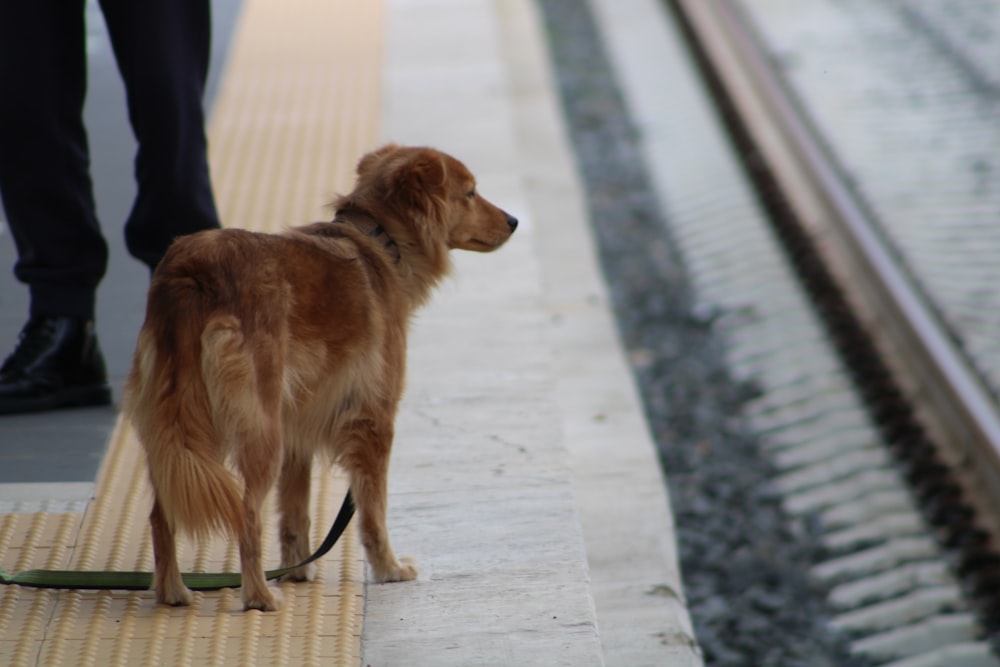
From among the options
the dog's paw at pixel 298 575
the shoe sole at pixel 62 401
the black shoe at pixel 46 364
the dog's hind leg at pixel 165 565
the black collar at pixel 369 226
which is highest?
the black collar at pixel 369 226

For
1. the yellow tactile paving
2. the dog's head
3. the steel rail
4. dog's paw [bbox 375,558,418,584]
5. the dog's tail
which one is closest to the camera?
the dog's tail

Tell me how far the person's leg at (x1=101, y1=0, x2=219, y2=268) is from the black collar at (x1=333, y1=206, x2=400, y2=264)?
2.79 feet

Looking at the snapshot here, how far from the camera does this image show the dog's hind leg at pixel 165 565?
112 inches

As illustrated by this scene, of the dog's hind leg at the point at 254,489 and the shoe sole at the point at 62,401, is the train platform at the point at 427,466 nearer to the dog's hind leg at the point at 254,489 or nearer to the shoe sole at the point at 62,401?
the shoe sole at the point at 62,401

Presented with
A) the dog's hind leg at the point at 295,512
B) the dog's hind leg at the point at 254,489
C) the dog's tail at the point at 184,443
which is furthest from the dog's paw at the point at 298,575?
the dog's tail at the point at 184,443

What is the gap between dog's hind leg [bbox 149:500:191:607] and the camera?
2.85 m

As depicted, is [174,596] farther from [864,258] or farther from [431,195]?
[864,258]

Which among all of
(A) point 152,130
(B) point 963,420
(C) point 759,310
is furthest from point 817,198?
(A) point 152,130

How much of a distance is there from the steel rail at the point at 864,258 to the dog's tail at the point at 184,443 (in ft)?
8.78

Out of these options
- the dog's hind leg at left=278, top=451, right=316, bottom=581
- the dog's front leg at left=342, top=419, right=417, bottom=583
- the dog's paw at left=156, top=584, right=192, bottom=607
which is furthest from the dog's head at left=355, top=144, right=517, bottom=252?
the dog's paw at left=156, top=584, right=192, bottom=607

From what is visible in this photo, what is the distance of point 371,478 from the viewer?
309cm

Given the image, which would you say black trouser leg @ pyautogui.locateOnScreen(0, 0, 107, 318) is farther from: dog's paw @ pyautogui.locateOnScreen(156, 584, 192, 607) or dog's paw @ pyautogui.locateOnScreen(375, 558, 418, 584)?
dog's paw @ pyautogui.locateOnScreen(375, 558, 418, 584)

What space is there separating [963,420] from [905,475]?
273 millimetres

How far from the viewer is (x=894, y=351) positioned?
555cm
